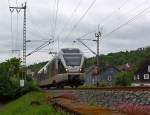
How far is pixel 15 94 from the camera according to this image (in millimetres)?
57094

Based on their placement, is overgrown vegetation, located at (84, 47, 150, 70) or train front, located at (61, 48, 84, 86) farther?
overgrown vegetation, located at (84, 47, 150, 70)

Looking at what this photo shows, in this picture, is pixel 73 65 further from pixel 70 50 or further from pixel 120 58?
pixel 120 58

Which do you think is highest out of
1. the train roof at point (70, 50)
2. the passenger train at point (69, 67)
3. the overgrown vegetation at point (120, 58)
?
the overgrown vegetation at point (120, 58)

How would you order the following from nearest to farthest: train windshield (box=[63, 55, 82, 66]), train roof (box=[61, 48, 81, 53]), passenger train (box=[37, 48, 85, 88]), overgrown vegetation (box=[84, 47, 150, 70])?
passenger train (box=[37, 48, 85, 88]) < train windshield (box=[63, 55, 82, 66]) < train roof (box=[61, 48, 81, 53]) < overgrown vegetation (box=[84, 47, 150, 70])

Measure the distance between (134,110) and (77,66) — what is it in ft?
118

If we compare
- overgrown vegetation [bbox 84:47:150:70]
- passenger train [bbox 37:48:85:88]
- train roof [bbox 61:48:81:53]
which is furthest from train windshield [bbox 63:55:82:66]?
overgrown vegetation [bbox 84:47:150:70]

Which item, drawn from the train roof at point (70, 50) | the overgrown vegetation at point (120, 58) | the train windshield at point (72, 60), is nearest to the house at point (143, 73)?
the overgrown vegetation at point (120, 58)

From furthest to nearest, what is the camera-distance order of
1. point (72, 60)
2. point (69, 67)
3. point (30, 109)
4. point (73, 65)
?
point (73, 65) < point (72, 60) < point (69, 67) < point (30, 109)

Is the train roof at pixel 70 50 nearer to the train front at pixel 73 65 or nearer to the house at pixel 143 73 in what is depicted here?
the train front at pixel 73 65

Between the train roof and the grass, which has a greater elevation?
the train roof

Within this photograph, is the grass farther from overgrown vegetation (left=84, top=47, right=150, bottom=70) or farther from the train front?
overgrown vegetation (left=84, top=47, right=150, bottom=70)

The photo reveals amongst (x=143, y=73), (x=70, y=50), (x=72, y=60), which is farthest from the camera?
(x=143, y=73)

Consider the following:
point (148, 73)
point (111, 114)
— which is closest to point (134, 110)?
point (111, 114)

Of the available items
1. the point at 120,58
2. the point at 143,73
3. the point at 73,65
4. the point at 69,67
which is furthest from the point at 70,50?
the point at 120,58
